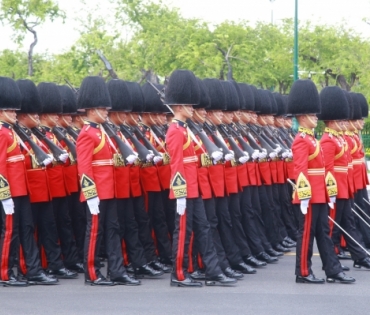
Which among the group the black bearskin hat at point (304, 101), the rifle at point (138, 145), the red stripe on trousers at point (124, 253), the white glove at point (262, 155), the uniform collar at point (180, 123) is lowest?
the red stripe on trousers at point (124, 253)

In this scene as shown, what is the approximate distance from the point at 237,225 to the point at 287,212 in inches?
104

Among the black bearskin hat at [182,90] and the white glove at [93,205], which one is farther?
the black bearskin hat at [182,90]

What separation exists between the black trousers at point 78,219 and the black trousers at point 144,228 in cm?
73

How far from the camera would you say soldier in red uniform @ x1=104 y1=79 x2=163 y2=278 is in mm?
10266

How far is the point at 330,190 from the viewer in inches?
420

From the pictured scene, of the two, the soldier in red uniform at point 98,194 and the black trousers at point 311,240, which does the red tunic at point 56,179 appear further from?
the black trousers at point 311,240

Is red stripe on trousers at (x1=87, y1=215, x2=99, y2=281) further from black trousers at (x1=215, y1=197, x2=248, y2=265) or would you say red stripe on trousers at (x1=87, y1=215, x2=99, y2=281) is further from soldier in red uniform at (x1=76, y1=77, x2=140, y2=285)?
black trousers at (x1=215, y1=197, x2=248, y2=265)

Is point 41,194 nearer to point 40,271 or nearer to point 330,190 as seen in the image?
point 40,271

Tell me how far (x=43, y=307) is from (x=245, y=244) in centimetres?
318

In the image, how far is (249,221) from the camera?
11.6 metres

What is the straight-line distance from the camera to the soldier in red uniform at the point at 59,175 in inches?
422

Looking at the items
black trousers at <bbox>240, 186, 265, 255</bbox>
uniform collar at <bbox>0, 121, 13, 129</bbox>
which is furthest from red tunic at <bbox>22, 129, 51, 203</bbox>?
black trousers at <bbox>240, 186, 265, 255</bbox>

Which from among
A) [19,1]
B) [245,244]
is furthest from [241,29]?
[245,244]

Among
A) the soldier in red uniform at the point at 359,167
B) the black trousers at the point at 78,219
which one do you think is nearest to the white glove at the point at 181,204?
the black trousers at the point at 78,219
